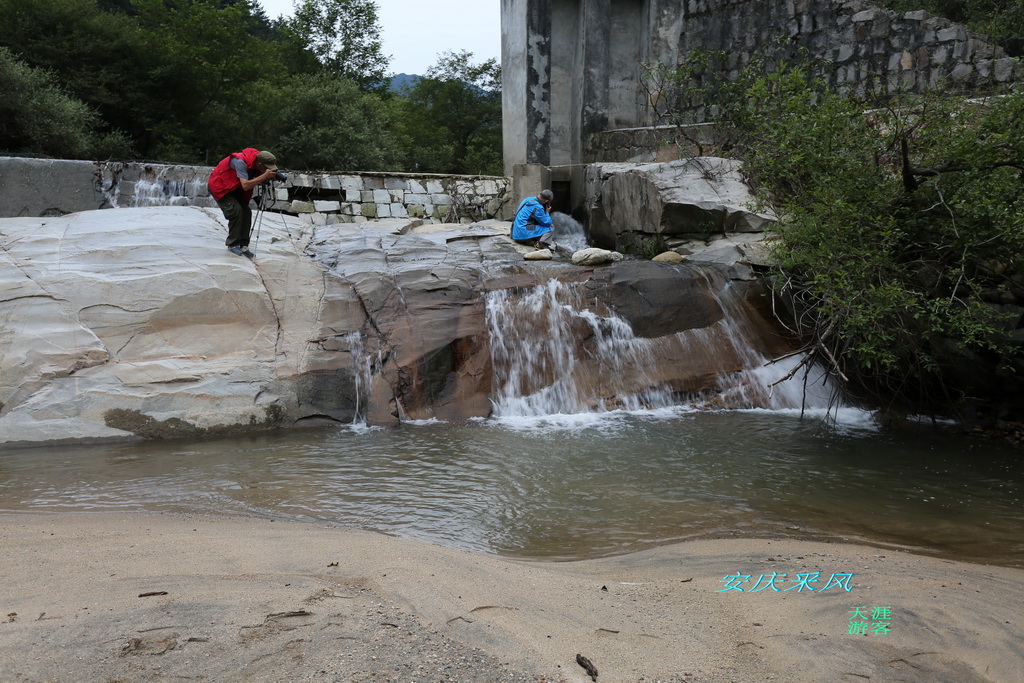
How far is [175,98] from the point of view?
58.2 feet

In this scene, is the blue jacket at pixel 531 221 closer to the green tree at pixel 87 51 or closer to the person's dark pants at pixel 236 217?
the person's dark pants at pixel 236 217

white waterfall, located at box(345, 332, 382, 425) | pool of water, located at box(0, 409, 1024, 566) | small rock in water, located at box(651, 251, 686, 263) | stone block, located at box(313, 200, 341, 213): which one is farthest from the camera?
stone block, located at box(313, 200, 341, 213)

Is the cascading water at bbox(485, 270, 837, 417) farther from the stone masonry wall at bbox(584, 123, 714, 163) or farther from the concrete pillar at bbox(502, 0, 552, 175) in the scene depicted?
the concrete pillar at bbox(502, 0, 552, 175)

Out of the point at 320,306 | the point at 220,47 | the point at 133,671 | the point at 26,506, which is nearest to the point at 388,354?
the point at 320,306

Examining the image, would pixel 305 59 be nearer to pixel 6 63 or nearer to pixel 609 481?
pixel 6 63

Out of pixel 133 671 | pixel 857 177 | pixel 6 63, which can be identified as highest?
pixel 6 63

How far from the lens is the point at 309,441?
684cm

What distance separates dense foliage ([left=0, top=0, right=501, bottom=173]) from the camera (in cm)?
1455

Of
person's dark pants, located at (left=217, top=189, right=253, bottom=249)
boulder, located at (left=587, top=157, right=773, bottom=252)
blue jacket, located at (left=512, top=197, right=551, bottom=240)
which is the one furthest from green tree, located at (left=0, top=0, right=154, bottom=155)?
boulder, located at (left=587, top=157, right=773, bottom=252)

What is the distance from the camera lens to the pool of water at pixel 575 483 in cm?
484

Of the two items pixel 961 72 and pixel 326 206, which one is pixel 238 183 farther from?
pixel 961 72

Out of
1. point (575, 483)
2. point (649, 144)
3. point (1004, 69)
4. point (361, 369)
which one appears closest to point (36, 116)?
point (361, 369)

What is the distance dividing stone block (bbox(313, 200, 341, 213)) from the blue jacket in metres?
3.58

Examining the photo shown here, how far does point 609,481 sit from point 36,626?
149 inches
